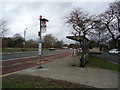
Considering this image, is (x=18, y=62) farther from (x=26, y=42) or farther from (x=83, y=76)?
(x=26, y=42)

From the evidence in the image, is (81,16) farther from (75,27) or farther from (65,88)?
(65,88)

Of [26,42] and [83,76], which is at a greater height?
[26,42]

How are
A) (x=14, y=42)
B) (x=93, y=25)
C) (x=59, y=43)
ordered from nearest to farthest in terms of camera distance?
1. (x=93, y=25)
2. (x=14, y=42)
3. (x=59, y=43)

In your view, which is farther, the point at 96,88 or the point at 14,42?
the point at 14,42

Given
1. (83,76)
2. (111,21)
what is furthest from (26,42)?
(83,76)

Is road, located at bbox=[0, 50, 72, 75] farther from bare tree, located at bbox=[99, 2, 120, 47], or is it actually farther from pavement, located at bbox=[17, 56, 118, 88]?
bare tree, located at bbox=[99, 2, 120, 47]

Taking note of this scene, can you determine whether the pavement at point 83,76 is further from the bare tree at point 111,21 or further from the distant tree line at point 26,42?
the distant tree line at point 26,42

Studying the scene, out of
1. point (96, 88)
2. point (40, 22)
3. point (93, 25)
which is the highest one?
point (93, 25)

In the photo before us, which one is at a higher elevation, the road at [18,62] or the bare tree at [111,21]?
the bare tree at [111,21]

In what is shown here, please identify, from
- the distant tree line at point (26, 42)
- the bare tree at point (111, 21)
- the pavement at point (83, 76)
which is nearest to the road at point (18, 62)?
the pavement at point (83, 76)

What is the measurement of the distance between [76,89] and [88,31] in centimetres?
2176

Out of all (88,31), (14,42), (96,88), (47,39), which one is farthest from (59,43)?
(96,88)

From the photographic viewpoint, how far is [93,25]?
86.2ft

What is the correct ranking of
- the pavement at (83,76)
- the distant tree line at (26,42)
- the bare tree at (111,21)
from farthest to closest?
the distant tree line at (26,42) < the bare tree at (111,21) < the pavement at (83,76)
